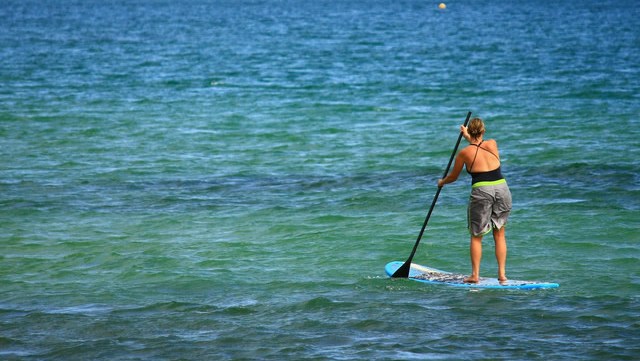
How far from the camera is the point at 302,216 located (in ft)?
47.2

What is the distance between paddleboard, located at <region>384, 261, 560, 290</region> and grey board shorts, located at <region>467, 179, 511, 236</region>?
2.05 ft

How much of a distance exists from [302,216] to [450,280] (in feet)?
14.0

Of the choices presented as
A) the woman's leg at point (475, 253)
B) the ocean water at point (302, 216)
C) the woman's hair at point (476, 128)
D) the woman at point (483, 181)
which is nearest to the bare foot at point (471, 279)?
the woman's leg at point (475, 253)

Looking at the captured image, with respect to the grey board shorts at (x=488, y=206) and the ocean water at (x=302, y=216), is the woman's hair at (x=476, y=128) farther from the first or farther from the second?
the ocean water at (x=302, y=216)

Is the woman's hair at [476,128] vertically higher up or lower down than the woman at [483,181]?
higher up

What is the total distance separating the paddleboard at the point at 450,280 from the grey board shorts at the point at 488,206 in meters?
0.62

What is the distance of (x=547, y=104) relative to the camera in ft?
88.5

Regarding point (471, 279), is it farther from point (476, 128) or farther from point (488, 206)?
point (476, 128)

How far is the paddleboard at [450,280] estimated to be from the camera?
33.1 ft

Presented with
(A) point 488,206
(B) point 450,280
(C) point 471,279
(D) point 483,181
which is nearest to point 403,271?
(B) point 450,280

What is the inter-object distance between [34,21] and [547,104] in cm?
6454

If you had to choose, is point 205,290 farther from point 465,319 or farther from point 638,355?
point 638,355

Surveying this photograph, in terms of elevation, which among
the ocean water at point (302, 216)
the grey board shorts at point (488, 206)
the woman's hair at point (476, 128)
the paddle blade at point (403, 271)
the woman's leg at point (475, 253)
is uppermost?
the woman's hair at point (476, 128)

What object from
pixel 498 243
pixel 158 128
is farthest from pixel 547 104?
pixel 498 243
